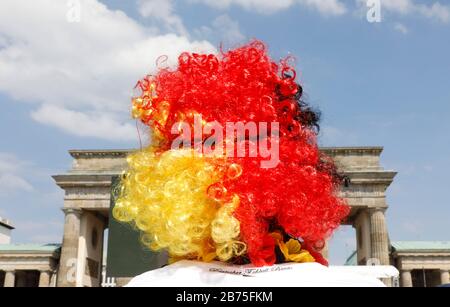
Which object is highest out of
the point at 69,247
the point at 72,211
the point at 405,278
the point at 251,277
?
the point at 72,211

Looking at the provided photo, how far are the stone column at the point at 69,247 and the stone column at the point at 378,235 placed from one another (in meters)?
22.8

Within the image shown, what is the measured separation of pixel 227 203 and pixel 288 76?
763mm

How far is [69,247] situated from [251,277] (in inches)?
1807

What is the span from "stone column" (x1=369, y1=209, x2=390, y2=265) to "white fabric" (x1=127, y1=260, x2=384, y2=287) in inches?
1702

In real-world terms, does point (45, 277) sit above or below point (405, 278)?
above

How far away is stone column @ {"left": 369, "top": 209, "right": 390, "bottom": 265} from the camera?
43719 mm

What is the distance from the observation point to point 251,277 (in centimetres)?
221

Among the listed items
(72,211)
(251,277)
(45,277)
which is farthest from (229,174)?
(45,277)

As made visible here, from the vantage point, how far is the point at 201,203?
256cm

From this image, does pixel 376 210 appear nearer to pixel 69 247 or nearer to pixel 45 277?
pixel 69 247

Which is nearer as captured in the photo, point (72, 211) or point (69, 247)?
point (69, 247)

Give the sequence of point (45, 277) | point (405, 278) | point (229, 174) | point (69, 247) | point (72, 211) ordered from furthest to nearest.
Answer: point (45, 277) → point (405, 278) → point (72, 211) → point (69, 247) → point (229, 174)

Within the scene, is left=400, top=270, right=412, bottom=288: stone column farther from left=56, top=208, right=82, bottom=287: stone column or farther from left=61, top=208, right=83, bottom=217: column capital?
left=61, top=208, right=83, bottom=217: column capital

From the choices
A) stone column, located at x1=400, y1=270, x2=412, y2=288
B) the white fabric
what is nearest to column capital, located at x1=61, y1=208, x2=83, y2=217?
stone column, located at x1=400, y1=270, x2=412, y2=288
